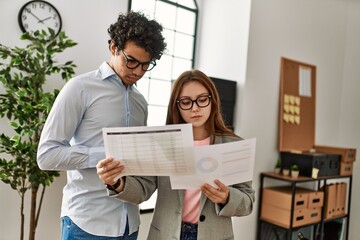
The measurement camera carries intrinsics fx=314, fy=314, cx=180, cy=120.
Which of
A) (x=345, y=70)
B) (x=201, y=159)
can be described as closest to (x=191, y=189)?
(x=201, y=159)

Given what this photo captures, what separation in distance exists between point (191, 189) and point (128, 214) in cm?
30

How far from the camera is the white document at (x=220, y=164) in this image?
3.44ft

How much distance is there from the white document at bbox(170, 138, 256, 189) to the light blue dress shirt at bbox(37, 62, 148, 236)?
336mm

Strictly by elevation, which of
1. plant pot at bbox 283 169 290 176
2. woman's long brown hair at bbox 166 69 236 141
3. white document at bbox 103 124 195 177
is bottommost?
plant pot at bbox 283 169 290 176

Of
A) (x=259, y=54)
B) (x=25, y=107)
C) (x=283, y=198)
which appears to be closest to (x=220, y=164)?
(x=25, y=107)

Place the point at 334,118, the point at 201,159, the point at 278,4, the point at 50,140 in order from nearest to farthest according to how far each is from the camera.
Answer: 1. the point at 201,159
2. the point at 50,140
3. the point at 278,4
4. the point at 334,118

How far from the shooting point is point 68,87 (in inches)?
47.7

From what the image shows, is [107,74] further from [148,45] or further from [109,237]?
[109,237]

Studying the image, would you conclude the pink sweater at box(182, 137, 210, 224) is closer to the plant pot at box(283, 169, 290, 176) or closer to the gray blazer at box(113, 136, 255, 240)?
the gray blazer at box(113, 136, 255, 240)

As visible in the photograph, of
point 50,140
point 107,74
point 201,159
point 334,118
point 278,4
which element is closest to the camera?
point 201,159

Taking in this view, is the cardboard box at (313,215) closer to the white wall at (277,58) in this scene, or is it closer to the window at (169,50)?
the white wall at (277,58)

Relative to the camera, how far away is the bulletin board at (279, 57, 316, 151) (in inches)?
127

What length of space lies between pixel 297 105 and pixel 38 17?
2.58 meters

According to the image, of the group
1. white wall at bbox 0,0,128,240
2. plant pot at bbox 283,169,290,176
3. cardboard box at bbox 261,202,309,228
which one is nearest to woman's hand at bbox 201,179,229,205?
white wall at bbox 0,0,128,240
